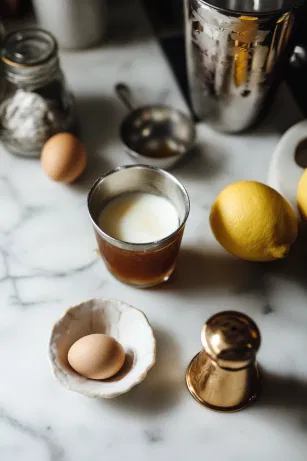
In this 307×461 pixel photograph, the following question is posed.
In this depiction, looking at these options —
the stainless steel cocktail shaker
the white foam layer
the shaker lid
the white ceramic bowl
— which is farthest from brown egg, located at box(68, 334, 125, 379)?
the shaker lid

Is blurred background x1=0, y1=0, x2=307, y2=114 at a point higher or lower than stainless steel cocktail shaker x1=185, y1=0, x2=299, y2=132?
lower

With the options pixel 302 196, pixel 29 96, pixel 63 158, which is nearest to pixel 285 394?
pixel 302 196

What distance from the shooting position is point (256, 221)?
0.63 metres

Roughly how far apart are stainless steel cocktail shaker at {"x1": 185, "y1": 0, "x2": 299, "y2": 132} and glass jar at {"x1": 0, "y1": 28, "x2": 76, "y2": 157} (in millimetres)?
203

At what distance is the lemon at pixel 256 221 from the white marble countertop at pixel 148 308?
0.25ft

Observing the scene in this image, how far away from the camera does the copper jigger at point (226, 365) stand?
0.52 metres

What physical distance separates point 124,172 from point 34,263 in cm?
17

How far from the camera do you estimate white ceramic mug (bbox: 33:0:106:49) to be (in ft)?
2.95

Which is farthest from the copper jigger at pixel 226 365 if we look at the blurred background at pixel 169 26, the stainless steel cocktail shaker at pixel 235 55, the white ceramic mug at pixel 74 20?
the white ceramic mug at pixel 74 20

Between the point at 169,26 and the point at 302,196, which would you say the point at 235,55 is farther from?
the point at 169,26

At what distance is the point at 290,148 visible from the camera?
77 cm

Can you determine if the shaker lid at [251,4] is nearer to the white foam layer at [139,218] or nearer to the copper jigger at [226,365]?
the white foam layer at [139,218]

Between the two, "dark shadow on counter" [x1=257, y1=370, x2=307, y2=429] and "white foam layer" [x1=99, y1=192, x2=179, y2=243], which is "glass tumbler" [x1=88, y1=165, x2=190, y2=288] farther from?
"dark shadow on counter" [x1=257, y1=370, x2=307, y2=429]

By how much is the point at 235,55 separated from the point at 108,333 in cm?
39
